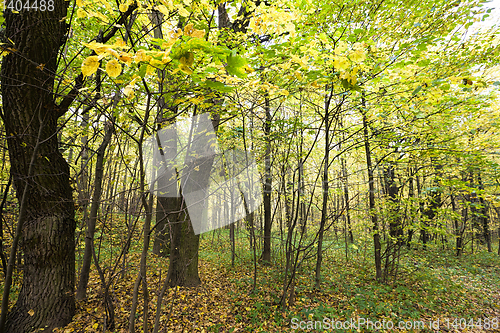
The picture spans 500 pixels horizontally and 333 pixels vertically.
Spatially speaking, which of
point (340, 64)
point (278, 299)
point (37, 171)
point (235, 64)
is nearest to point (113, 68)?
point (235, 64)

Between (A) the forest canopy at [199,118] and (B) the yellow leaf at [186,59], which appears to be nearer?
(B) the yellow leaf at [186,59]

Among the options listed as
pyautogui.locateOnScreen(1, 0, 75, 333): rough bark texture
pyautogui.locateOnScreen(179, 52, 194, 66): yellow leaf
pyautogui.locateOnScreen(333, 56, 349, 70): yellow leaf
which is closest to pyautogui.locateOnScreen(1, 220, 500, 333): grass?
pyautogui.locateOnScreen(1, 0, 75, 333): rough bark texture

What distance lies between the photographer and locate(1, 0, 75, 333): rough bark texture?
2.51 metres

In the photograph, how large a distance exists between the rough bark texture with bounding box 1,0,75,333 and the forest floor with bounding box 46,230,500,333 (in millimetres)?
484

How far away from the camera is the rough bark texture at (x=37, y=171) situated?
Result: 8.23 feet

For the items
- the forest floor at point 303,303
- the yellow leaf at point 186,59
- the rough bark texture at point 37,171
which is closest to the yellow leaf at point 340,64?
the yellow leaf at point 186,59

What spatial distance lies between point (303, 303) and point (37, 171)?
5.13m

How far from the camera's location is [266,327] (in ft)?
12.0

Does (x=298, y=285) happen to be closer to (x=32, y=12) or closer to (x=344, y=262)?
(x=344, y=262)

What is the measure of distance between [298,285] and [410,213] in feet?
10.6

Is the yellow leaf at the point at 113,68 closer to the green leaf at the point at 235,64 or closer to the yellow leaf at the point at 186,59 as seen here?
the yellow leaf at the point at 186,59

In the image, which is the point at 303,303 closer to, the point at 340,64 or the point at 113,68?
→ the point at 340,64

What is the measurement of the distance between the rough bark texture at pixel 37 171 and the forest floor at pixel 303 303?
48 centimetres

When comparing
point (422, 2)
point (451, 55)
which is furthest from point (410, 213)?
point (422, 2)
